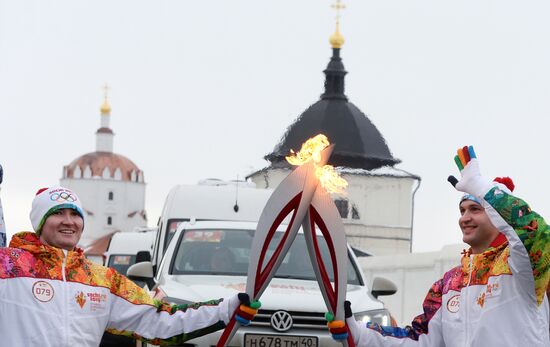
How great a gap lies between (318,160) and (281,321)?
3110mm

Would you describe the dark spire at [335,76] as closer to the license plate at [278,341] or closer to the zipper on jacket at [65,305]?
the license plate at [278,341]

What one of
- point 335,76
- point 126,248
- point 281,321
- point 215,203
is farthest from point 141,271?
point 335,76

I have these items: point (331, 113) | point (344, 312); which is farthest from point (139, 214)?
point (344, 312)

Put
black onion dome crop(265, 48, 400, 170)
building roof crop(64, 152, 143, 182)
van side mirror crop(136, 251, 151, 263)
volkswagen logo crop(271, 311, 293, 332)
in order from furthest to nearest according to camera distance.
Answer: building roof crop(64, 152, 143, 182), black onion dome crop(265, 48, 400, 170), van side mirror crop(136, 251, 151, 263), volkswagen logo crop(271, 311, 293, 332)

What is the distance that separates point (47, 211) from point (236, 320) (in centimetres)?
102

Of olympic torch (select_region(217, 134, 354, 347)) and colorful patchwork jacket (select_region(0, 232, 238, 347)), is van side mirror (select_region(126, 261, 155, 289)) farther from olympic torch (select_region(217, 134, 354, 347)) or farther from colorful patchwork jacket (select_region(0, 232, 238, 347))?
colorful patchwork jacket (select_region(0, 232, 238, 347))

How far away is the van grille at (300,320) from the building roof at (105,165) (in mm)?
121802

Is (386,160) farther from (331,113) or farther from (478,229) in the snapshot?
(478,229)

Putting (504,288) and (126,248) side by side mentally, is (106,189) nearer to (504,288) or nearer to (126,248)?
(126,248)

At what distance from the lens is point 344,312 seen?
23.6 feet

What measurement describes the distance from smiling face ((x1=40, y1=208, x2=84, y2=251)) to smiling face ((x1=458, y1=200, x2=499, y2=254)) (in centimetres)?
170

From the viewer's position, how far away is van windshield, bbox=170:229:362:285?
11.2 meters

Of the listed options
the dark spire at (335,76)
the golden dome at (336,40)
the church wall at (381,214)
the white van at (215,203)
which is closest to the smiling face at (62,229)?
the white van at (215,203)

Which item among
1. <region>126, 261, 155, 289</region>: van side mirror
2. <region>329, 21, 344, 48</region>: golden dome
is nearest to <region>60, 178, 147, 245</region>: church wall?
<region>329, 21, 344, 48</region>: golden dome
